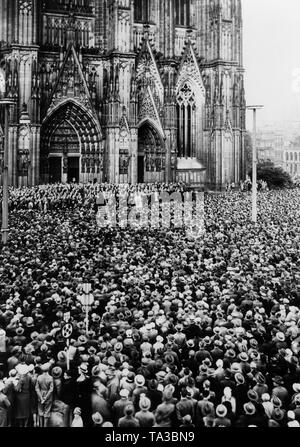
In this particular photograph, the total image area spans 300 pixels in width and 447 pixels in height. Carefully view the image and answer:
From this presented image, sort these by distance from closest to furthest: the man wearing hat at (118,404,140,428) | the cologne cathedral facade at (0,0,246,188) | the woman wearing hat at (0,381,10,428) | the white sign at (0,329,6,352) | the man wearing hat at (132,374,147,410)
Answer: the man wearing hat at (118,404,140,428) < the woman wearing hat at (0,381,10,428) < the man wearing hat at (132,374,147,410) < the white sign at (0,329,6,352) < the cologne cathedral facade at (0,0,246,188)

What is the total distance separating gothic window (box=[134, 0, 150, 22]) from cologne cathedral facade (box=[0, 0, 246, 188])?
9cm

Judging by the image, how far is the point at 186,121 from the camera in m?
52.8

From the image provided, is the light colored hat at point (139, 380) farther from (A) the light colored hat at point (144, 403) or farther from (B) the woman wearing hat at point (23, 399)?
(B) the woman wearing hat at point (23, 399)

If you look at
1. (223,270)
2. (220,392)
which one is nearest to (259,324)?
(220,392)

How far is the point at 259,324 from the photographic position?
11406 millimetres

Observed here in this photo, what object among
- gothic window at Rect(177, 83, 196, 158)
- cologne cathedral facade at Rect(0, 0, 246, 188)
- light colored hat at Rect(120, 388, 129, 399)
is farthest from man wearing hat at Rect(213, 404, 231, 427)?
gothic window at Rect(177, 83, 196, 158)

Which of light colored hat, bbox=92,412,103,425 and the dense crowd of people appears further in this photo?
the dense crowd of people

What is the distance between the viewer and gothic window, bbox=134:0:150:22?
167 feet

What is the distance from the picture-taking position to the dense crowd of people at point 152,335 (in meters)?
8.41

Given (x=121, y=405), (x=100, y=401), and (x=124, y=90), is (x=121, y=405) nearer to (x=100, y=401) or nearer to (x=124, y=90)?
(x=100, y=401)

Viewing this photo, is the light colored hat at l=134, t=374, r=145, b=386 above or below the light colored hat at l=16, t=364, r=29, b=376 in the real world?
below

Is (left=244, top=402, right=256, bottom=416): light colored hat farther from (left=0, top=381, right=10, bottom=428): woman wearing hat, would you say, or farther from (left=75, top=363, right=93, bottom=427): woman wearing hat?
(left=0, top=381, right=10, bottom=428): woman wearing hat

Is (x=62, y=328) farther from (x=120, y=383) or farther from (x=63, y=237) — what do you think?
(x=63, y=237)

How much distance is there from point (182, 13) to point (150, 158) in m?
13.8
